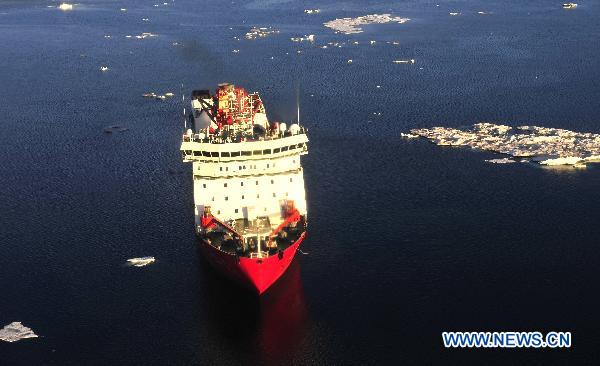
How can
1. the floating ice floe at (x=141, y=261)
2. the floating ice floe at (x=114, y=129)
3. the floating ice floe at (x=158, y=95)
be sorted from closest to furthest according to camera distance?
the floating ice floe at (x=141, y=261)
the floating ice floe at (x=114, y=129)
the floating ice floe at (x=158, y=95)

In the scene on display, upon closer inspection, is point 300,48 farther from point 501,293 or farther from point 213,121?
point 501,293

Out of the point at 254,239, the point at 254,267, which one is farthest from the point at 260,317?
the point at 254,239

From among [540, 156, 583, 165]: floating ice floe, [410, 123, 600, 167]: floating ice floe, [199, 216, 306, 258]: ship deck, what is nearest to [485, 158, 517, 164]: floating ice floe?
[410, 123, 600, 167]: floating ice floe

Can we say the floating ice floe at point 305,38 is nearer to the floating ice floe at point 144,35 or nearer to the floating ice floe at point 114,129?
the floating ice floe at point 144,35

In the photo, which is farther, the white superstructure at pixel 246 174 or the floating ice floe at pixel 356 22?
the floating ice floe at pixel 356 22

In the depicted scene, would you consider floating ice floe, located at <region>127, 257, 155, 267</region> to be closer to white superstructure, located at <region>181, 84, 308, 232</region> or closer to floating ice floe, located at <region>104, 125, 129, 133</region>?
white superstructure, located at <region>181, 84, 308, 232</region>

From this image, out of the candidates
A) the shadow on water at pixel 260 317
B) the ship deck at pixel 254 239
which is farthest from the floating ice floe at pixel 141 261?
the ship deck at pixel 254 239
